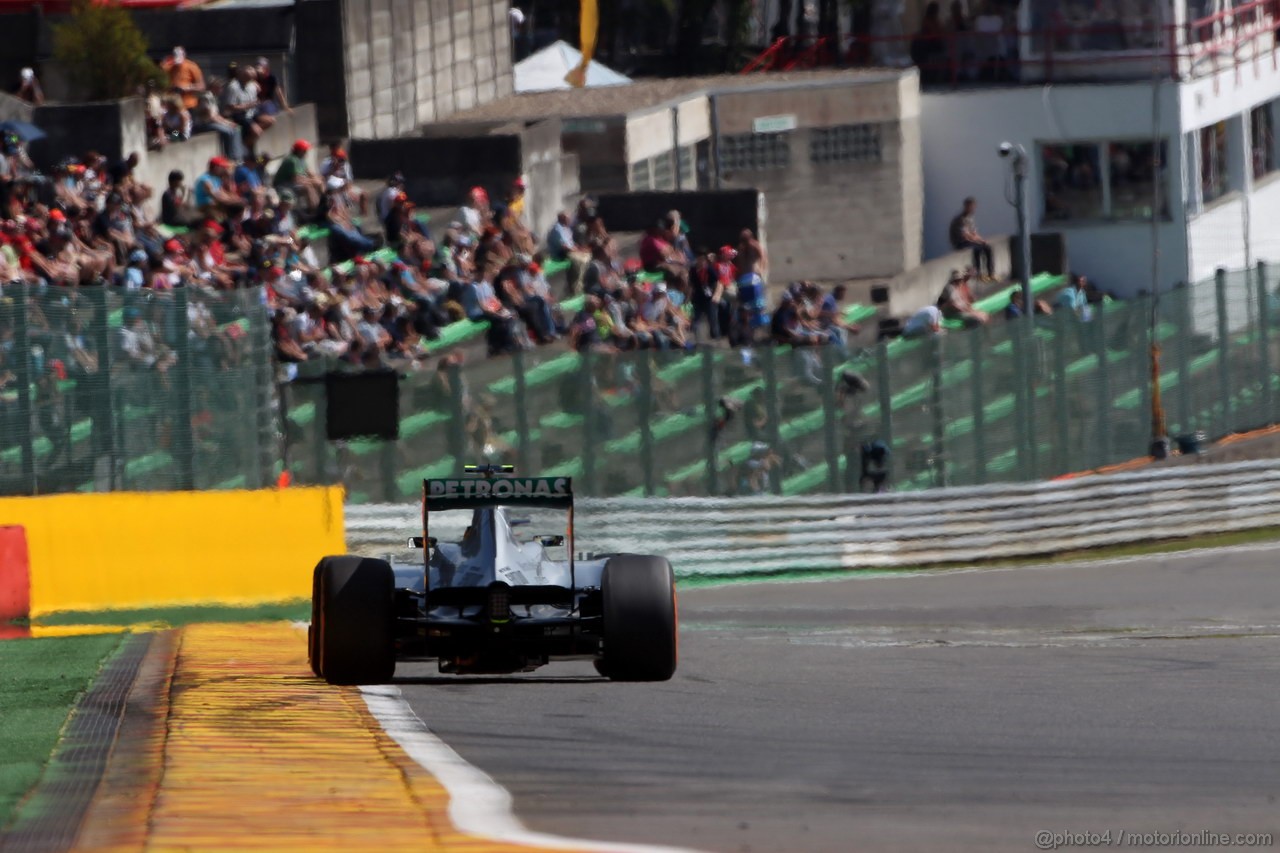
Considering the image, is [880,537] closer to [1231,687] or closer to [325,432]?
[325,432]

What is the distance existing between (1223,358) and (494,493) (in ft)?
50.0

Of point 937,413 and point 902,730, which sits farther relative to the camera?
point 937,413

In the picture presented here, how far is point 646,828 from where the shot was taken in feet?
26.5

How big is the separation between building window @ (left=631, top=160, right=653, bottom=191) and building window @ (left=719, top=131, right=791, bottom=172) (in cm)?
260

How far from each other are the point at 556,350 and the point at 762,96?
16547mm

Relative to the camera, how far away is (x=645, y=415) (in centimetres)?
2127

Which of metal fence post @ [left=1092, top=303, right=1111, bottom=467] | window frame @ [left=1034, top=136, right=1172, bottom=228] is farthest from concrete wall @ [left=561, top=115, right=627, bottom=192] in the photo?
metal fence post @ [left=1092, top=303, right=1111, bottom=467]

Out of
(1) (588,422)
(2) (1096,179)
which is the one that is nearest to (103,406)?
(1) (588,422)

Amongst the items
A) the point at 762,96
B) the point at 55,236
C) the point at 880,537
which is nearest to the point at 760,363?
the point at 880,537

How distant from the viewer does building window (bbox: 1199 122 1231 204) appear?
3850 cm

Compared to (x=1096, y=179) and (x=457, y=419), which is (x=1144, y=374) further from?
(x=1096, y=179)

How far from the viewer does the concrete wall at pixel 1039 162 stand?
36.9m

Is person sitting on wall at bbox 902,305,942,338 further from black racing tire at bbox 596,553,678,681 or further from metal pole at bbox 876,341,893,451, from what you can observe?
black racing tire at bbox 596,553,678,681

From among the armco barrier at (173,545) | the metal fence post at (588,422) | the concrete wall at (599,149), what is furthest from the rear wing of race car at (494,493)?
the concrete wall at (599,149)
